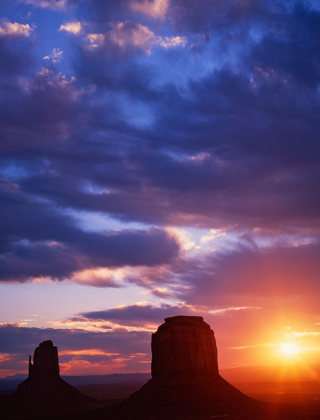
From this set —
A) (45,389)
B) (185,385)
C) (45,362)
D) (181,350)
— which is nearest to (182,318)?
(181,350)

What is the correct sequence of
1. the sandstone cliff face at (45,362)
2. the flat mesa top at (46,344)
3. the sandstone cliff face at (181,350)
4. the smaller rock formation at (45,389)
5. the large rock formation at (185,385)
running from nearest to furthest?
the large rock formation at (185,385) → the sandstone cliff face at (181,350) → the smaller rock formation at (45,389) → the sandstone cliff face at (45,362) → the flat mesa top at (46,344)

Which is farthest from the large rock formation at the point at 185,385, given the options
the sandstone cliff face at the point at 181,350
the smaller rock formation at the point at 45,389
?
the smaller rock formation at the point at 45,389

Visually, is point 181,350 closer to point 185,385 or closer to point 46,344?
point 185,385

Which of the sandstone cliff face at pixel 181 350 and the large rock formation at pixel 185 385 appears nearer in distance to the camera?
the large rock formation at pixel 185 385

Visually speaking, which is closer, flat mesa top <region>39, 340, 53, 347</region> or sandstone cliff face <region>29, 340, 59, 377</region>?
sandstone cliff face <region>29, 340, 59, 377</region>

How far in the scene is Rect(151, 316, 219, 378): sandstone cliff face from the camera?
106 metres

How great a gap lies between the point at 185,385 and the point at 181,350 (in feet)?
23.3

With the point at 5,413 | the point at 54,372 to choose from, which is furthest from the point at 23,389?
the point at 5,413

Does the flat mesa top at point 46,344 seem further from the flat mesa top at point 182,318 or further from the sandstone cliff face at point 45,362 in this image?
the flat mesa top at point 182,318

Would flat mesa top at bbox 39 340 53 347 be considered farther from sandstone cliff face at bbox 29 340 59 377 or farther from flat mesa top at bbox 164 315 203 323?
flat mesa top at bbox 164 315 203 323

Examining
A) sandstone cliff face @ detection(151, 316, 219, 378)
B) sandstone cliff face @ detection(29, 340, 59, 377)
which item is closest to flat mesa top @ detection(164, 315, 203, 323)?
sandstone cliff face @ detection(151, 316, 219, 378)

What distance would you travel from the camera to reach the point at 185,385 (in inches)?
4006

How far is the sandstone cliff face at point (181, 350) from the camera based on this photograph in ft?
348

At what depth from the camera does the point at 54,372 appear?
183250 mm
